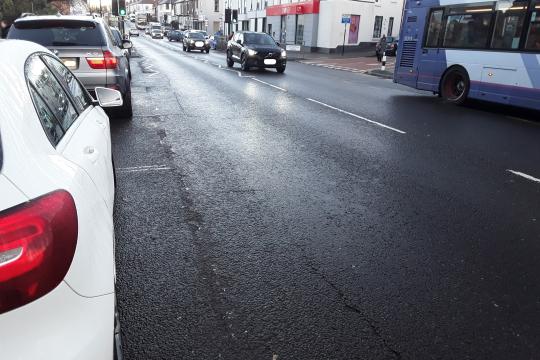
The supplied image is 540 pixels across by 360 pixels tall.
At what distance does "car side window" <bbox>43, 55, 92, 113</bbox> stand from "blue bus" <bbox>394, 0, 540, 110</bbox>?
9.71 m

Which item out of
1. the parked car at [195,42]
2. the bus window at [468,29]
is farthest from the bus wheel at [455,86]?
the parked car at [195,42]

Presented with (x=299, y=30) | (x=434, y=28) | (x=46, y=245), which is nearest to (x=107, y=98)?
(x=46, y=245)

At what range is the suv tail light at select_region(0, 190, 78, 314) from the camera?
4.40 feet

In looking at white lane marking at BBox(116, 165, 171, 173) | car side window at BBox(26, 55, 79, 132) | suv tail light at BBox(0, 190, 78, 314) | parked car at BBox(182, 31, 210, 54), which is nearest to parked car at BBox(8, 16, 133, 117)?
white lane marking at BBox(116, 165, 171, 173)

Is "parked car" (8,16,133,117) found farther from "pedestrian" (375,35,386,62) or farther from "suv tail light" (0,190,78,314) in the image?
"pedestrian" (375,35,386,62)

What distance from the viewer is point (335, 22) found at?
122 feet

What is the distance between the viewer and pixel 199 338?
258 cm

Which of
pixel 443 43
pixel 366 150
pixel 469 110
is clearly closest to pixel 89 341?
pixel 366 150

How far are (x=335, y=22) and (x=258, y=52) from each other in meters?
19.6

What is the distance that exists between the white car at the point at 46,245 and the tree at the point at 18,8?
33.1 meters

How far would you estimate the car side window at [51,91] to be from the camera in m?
2.23

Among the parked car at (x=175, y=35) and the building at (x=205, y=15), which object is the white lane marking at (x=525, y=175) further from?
the building at (x=205, y=15)

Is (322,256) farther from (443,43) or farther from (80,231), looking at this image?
(443,43)

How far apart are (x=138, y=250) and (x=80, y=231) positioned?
2109 mm
